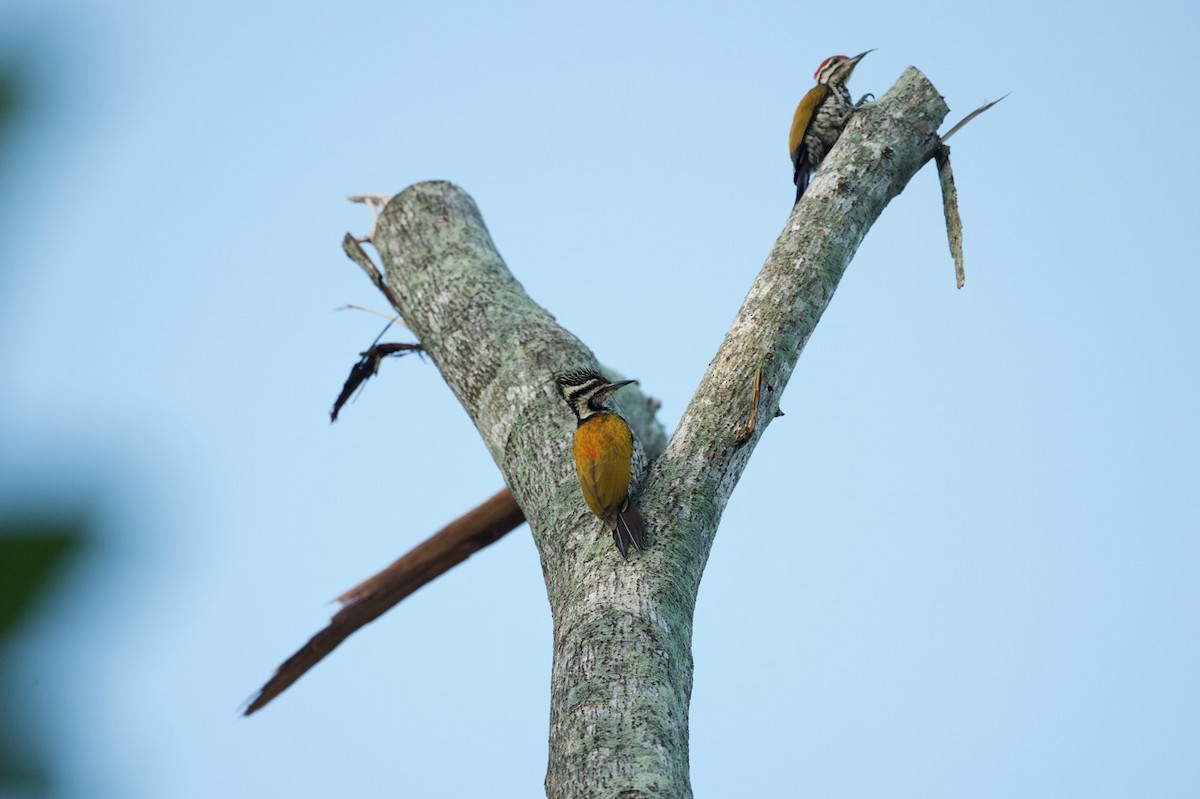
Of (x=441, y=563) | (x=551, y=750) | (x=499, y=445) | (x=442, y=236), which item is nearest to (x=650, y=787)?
(x=551, y=750)

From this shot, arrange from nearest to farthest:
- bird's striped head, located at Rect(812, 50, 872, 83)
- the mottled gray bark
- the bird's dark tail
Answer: the mottled gray bark, the bird's dark tail, bird's striped head, located at Rect(812, 50, 872, 83)

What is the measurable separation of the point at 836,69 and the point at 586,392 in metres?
2.55

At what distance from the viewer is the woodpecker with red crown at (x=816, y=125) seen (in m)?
4.89

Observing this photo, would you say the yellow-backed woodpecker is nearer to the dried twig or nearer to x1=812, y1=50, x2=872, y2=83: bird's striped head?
the dried twig

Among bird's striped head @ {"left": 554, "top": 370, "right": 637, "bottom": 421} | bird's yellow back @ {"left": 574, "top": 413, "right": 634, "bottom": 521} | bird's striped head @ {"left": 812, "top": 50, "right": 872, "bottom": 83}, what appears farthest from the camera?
bird's striped head @ {"left": 812, "top": 50, "right": 872, "bottom": 83}

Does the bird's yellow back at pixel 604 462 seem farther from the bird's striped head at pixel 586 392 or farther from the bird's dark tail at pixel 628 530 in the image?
the bird's striped head at pixel 586 392

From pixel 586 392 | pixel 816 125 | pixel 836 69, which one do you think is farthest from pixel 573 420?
pixel 836 69

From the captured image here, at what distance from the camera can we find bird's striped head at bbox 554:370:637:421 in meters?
3.80

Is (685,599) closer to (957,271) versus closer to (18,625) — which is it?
(957,271)

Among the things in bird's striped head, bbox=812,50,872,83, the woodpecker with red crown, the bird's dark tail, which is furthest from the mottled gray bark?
bird's striped head, bbox=812,50,872,83

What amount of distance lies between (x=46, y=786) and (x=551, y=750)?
90.2 inches

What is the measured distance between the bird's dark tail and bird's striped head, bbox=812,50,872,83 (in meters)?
2.85

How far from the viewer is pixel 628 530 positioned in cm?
327

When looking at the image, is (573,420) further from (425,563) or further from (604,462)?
(425,563)
